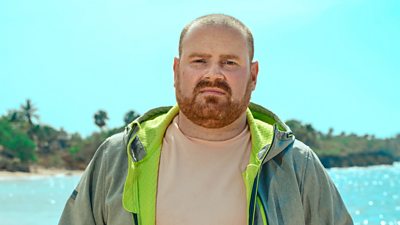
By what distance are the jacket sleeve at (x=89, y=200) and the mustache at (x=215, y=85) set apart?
47 centimetres

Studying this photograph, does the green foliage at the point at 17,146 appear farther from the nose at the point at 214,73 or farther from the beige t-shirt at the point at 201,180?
the nose at the point at 214,73

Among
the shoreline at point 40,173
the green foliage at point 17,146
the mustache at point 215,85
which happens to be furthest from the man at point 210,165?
the shoreline at point 40,173

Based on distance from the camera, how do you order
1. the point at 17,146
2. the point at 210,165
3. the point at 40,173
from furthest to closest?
the point at 40,173 < the point at 17,146 < the point at 210,165

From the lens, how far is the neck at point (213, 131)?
2840 millimetres

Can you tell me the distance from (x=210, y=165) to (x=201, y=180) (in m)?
0.07

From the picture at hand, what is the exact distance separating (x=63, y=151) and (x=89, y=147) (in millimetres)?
3800

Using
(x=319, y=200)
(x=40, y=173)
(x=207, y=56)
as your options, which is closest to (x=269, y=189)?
(x=319, y=200)

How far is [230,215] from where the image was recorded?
2.71m

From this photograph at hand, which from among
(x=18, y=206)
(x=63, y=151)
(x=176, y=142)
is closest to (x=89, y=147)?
(x=63, y=151)

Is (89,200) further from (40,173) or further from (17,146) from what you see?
(40,173)

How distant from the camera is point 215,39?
2.77 metres

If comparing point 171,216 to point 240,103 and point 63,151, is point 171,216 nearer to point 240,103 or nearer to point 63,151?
point 240,103

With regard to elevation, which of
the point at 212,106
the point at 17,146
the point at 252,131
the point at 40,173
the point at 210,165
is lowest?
the point at 40,173

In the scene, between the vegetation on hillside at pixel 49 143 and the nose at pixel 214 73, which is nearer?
the nose at pixel 214 73
